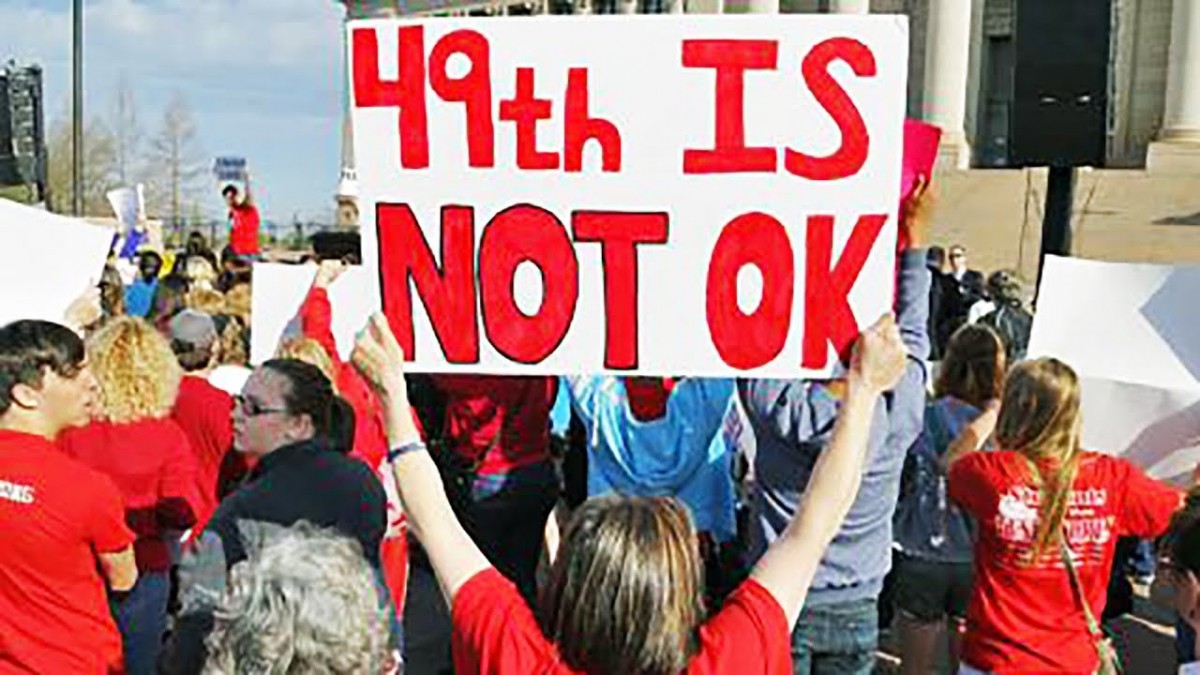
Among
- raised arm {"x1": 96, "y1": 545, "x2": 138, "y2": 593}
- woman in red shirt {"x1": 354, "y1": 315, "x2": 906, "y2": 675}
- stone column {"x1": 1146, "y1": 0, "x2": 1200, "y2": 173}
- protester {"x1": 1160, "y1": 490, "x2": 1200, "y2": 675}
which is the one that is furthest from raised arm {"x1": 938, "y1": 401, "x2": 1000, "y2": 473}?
stone column {"x1": 1146, "y1": 0, "x2": 1200, "y2": 173}

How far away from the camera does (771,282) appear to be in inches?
118

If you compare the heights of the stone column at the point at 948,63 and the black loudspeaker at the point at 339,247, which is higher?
the stone column at the point at 948,63

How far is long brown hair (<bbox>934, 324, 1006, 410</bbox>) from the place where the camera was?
481cm

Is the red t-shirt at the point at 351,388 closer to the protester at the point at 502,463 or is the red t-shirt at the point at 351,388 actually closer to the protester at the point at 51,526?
the protester at the point at 502,463

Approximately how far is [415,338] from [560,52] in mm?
682

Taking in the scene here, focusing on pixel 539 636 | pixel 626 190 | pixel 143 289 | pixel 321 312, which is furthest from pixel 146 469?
pixel 143 289

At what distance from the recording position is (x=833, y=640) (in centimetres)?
402

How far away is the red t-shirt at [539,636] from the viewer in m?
2.35

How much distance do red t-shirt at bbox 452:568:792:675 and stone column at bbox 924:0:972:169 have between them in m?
28.0

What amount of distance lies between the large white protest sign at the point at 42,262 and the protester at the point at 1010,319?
465cm

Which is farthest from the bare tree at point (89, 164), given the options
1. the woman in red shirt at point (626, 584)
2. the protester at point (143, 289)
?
the woman in red shirt at point (626, 584)

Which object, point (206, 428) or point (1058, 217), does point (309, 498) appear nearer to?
point (206, 428)

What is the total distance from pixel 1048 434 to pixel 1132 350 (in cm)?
84

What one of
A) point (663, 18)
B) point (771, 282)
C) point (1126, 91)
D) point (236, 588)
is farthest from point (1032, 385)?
point (1126, 91)
